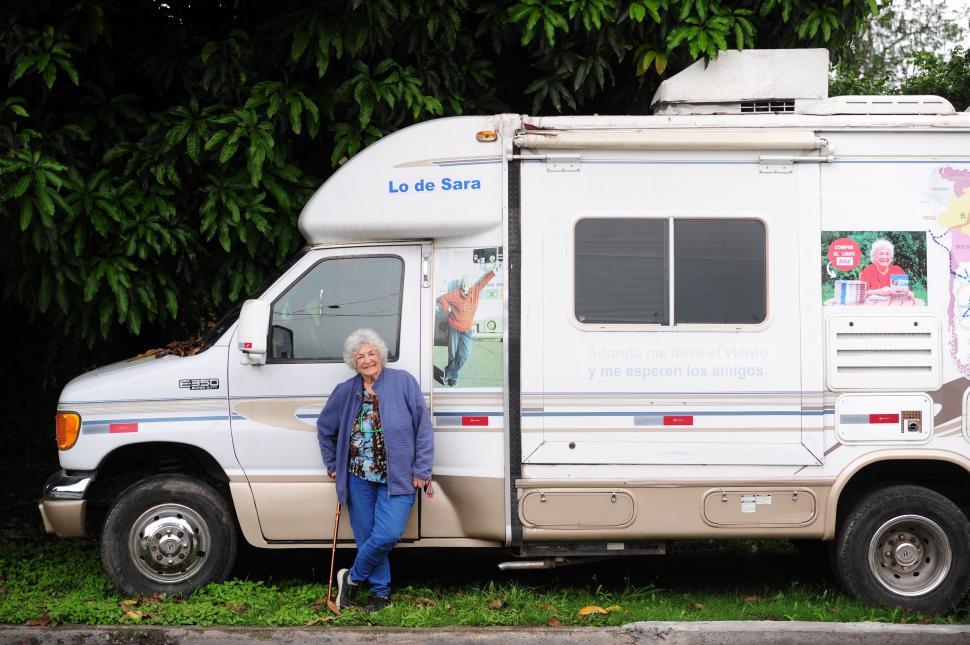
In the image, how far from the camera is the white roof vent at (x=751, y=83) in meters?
6.68

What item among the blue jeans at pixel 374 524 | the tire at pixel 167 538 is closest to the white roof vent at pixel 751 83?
the blue jeans at pixel 374 524

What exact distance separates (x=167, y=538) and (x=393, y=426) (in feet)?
5.45

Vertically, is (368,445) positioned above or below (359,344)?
below

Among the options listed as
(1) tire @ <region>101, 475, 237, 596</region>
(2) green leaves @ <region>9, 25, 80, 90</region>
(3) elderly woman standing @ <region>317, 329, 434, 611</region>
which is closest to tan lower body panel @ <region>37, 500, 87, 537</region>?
(1) tire @ <region>101, 475, 237, 596</region>

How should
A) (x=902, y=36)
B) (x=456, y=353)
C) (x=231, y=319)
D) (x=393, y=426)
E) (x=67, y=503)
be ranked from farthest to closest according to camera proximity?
1. (x=902, y=36)
2. (x=231, y=319)
3. (x=67, y=503)
4. (x=456, y=353)
5. (x=393, y=426)

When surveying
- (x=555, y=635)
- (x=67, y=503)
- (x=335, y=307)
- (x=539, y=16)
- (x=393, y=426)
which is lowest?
(x=555, y=635)

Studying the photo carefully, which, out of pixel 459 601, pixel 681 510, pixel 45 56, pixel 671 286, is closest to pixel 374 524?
pixel 459 601

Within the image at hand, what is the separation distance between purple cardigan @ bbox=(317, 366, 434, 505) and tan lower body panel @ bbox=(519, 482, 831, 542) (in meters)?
0.66

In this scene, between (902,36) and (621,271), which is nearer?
(621,271)

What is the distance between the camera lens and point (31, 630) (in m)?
6.05

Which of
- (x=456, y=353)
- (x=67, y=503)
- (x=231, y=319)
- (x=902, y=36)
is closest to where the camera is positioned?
(x=456, y=353)

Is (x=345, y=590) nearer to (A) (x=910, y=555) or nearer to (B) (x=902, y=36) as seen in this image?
(A) (x=910, y=555)

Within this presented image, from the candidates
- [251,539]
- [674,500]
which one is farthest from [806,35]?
[251,539]

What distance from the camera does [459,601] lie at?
657 cm
